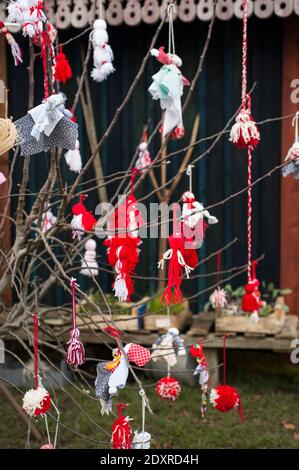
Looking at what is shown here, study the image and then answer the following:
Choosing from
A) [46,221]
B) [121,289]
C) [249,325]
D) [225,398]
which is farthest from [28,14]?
[249,325]

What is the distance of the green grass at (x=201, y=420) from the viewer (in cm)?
417

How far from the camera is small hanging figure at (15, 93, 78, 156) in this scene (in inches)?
83.5

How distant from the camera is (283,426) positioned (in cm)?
441

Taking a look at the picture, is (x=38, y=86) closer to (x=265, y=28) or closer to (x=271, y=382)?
(x=265, y=28)

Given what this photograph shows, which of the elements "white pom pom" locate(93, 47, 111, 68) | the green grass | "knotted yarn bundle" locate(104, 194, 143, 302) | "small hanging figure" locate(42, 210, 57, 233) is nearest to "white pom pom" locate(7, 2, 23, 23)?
"white pom pom" locate(93, 47, 111, 68)

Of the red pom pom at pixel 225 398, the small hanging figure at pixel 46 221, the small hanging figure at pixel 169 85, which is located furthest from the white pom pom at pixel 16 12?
the red pom pom at pixel 225 398

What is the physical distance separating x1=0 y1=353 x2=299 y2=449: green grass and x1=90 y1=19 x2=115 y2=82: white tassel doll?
5.91 feet

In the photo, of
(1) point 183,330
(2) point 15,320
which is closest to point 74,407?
(1) point 183,330

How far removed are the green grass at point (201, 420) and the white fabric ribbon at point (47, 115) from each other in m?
2.17

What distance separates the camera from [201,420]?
4.48 m

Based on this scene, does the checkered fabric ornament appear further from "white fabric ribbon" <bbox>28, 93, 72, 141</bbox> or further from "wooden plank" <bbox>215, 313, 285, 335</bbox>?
"wooden plank" <bbox>215, 313, 285, 335</bbox>

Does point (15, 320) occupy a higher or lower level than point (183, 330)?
higher
